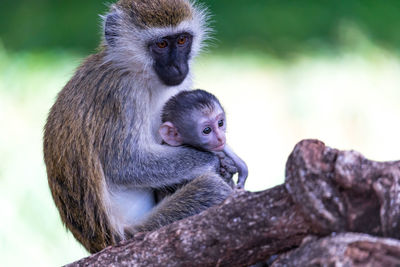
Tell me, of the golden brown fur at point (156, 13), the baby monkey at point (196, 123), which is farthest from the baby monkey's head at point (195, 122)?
the golden brown fur at point (156, 13)

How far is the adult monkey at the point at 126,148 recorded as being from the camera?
3.49 meters

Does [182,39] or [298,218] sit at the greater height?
[182,39]

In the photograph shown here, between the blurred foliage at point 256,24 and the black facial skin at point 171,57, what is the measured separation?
2.49m

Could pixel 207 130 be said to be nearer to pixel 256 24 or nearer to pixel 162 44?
pixel 162 44

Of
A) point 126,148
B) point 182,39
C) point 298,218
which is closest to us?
point 298,218

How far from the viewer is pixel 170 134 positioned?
3697mm

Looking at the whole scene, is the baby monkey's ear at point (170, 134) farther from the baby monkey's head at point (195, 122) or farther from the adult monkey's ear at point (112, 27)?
the adult monkey's ear at point (112, 27)

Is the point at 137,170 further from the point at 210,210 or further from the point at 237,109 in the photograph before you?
the point at 237,109

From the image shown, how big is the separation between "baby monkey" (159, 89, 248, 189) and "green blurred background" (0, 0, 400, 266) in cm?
182

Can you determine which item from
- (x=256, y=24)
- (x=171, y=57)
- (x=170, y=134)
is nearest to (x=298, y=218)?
(x=170, y=134)

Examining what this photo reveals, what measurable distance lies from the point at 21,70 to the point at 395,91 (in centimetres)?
318

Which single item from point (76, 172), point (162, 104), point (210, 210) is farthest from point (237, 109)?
point (210, 210)

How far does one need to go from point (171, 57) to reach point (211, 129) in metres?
0.45

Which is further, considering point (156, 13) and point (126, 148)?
point (156, 13)
